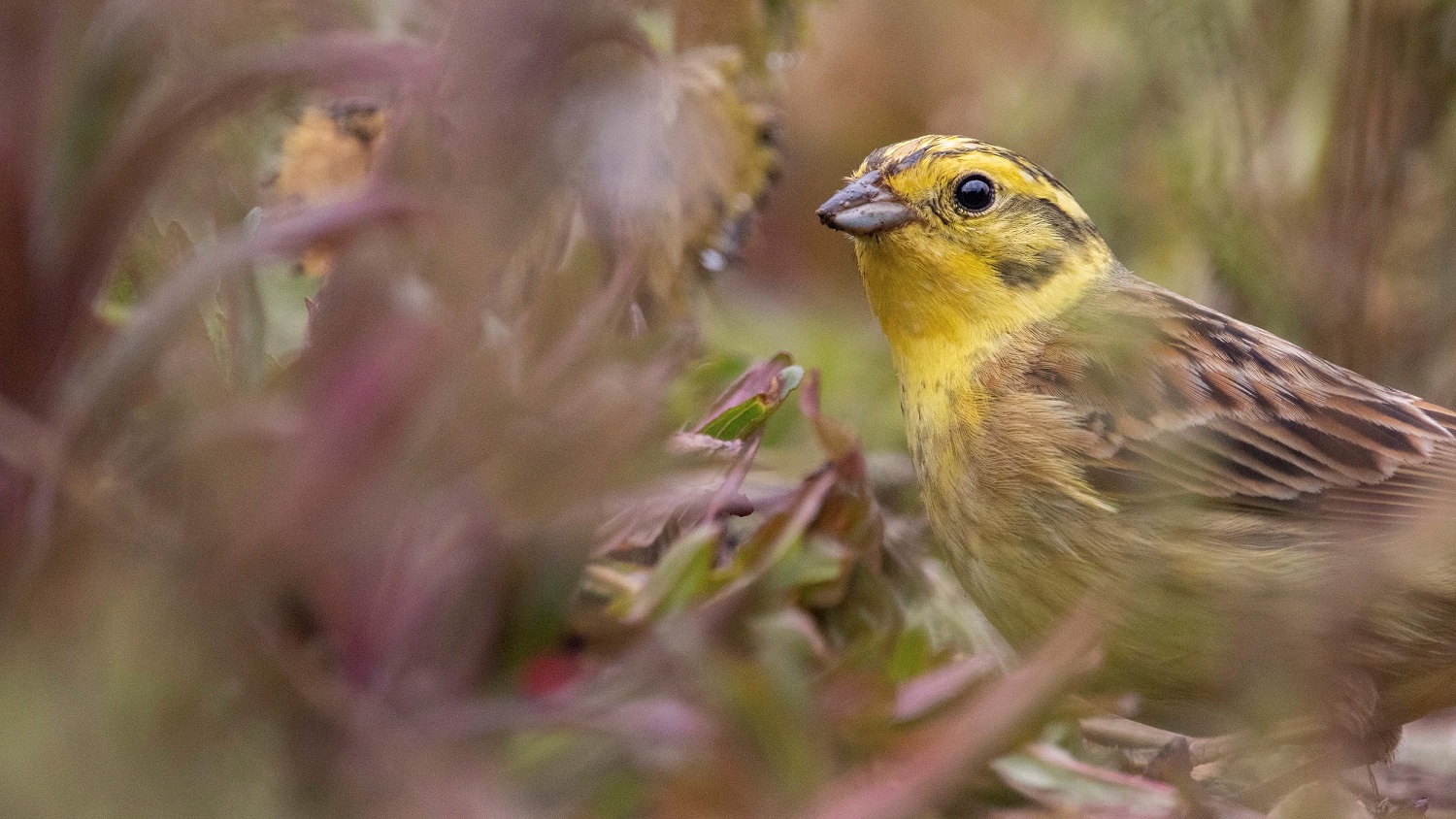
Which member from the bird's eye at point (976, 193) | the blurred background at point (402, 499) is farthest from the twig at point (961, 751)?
the bird's eye at point (976, 193)

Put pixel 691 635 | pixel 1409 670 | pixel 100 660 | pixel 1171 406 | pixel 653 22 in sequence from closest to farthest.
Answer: pixel 100 660 < pixel 691 635 < pixel 653 22 < pixel 1409 670 < pixel 1171 406

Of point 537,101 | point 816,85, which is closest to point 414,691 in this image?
point 537,101

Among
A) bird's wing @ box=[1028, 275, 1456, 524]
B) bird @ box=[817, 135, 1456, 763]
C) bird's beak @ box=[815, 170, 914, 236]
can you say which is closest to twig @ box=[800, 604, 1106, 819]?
bird @ box=[817, 135, 1456, 763]

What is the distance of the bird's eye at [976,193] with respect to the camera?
2443 mm

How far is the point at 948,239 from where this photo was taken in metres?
2.42

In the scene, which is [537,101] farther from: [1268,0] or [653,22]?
[1268,0]

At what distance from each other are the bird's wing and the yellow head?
0.13 metres

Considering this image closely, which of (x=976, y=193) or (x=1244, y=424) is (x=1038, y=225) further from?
(x=1244, y=424)

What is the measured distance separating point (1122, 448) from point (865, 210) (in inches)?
21.8

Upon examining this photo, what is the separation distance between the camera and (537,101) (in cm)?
71

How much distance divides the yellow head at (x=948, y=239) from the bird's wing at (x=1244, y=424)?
0.13 m

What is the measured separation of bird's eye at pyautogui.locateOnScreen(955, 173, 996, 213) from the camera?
2443 millimetres

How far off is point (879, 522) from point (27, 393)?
770 millimetres

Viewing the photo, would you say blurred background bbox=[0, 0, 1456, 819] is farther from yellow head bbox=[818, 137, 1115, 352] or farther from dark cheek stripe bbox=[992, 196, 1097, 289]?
dark cheek stripe bbox=[992, 196, 1097, 289]
